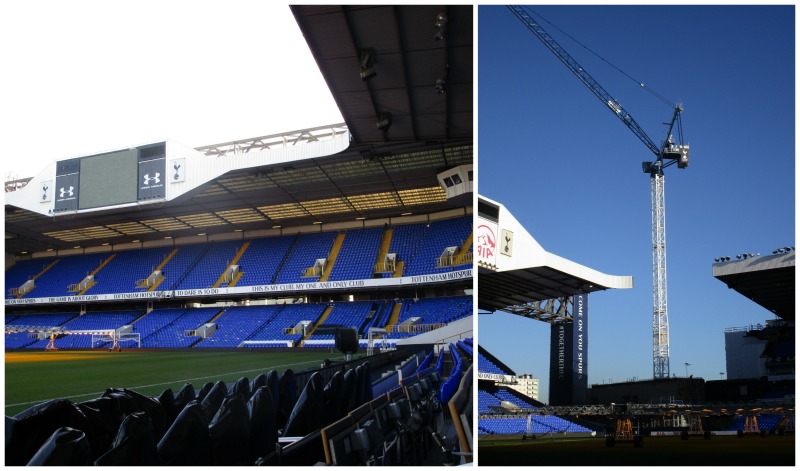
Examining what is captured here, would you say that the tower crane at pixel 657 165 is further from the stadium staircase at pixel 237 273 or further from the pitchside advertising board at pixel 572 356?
the stadium staircase at pixel 237 273

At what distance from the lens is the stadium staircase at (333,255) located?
19375 mm

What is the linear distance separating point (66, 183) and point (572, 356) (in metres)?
12.6

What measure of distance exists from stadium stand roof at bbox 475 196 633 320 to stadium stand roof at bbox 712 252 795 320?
56cm

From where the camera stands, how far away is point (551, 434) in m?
4.18

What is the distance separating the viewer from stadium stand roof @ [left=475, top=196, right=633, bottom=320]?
357cm

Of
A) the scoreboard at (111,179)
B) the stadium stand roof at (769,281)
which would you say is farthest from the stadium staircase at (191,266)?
the stadium stand roof at (769,281)

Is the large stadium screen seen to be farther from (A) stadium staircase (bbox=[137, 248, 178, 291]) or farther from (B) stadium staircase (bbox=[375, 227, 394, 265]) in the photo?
(B) stadium staircase (bbox=[375, 227, 394, 265])

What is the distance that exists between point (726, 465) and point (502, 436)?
124 centimetres

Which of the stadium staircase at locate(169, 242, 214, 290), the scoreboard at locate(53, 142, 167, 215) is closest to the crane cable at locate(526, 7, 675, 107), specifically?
the scoreboard at locate(53, 142, 167, 215)

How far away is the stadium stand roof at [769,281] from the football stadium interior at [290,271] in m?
1.52

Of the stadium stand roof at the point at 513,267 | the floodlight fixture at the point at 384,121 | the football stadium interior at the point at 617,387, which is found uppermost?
the floodlight fixture at the point at 384,121

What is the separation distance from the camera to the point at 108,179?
44.9ft

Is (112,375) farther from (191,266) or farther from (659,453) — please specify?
(191,266)

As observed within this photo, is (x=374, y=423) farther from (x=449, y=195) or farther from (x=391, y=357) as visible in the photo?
(x=449, y=195)
